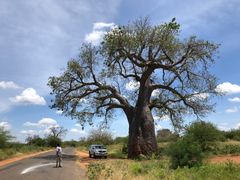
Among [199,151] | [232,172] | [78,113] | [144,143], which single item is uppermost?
[78,113]

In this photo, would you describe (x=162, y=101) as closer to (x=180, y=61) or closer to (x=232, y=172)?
(x=180, y=61)

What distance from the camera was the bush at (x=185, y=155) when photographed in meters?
21.7

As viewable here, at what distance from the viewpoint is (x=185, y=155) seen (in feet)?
71.0

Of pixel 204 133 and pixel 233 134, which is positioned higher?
pixel 233 134

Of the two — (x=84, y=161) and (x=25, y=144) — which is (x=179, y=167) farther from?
(x=25, y=144)

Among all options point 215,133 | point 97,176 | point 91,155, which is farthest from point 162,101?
point 97,176

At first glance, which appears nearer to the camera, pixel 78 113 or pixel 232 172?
pixel 232 172

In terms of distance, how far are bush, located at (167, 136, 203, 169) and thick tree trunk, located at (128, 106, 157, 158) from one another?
597 inches

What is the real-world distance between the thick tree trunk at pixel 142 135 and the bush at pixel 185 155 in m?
15.2

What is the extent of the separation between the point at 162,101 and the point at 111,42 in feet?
29.3

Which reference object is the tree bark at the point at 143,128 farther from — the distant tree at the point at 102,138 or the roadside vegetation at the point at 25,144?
the distant tree at the point at 102,138

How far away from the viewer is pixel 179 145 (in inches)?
871

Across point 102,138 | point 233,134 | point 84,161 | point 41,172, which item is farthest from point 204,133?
point 102,138

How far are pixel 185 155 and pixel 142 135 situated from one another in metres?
16.8
